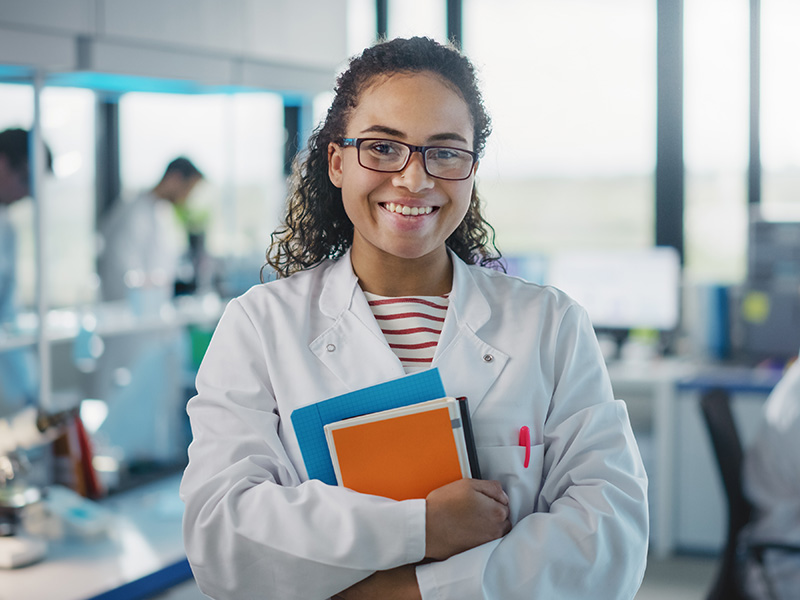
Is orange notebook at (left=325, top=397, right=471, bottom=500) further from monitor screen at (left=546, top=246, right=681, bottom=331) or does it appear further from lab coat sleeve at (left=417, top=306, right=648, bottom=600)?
monitor screen at (left=546, top=246, right=681, bottom=331)

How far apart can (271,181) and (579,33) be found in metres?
2.36

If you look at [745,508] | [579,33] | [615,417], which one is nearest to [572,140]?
[579,33]

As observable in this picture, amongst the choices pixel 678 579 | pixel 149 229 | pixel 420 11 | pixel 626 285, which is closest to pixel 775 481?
pixel 678 579

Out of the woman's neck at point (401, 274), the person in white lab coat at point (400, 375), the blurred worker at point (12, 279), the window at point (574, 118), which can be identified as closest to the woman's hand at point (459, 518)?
the person in white lab coat at point (400, 375)

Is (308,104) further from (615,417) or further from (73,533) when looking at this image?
(615,417)

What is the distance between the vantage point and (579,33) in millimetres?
4781

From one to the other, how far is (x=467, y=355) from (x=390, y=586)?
0.31 meters

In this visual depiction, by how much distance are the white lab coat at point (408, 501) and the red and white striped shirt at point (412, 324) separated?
0.10 feet

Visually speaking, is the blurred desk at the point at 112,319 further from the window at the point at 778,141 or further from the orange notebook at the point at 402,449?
the window at the point at 778,141

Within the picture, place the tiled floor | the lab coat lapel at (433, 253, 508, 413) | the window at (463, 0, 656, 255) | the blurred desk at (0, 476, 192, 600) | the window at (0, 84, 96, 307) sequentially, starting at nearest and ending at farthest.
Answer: the lab coat lapel at (433, 253, 508, 413) < the blurred desk at (0, 476, 192, 600) < the window at (0, 84, 96, 307) < the tiled floor < the window at (463, 0, 656, 255)

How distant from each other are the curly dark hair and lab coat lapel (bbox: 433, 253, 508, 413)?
0.20 m

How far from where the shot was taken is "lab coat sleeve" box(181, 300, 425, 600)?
1043 millimetres

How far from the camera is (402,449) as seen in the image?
1.08 meters

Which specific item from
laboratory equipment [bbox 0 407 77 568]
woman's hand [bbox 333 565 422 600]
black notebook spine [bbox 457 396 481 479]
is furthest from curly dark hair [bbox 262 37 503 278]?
laboratory equipment [bbox 0 407 77 568]
